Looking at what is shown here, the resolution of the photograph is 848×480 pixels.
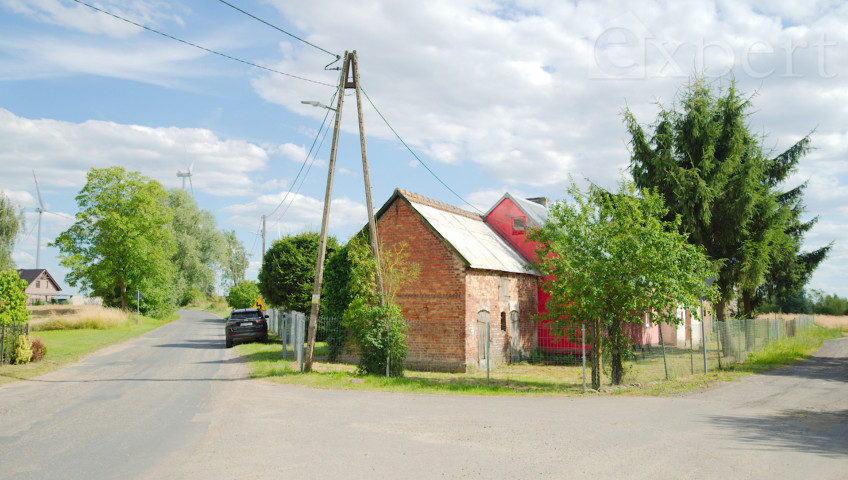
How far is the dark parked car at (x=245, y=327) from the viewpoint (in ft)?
89.8

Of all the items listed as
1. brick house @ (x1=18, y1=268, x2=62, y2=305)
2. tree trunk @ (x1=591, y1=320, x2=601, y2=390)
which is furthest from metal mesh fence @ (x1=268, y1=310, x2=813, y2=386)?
brick house @ (x1=18, y1=268, x2=62, y2=305)

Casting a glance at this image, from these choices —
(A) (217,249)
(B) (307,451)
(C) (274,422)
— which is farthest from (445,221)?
(A) (217,249)

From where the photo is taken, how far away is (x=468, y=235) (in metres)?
22.4

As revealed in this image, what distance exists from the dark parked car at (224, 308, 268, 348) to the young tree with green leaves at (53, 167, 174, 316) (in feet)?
81.5

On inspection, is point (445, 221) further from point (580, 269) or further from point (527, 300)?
point (580, 269)

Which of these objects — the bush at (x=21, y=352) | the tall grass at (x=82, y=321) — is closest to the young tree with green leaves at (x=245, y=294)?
the tall grass at (x=82, y=321)

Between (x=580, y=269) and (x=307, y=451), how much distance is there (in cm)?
873

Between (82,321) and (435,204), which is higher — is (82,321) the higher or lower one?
the lower one

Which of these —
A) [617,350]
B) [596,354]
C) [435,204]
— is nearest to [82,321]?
[435,204]

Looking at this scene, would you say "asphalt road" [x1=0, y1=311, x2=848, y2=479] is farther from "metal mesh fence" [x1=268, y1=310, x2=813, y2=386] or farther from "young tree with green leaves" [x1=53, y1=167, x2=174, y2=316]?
"young tree with green leaves" [x1=53, y1=167, x2=174, y2=316]

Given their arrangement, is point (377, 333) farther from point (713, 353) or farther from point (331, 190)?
point (713, 353)

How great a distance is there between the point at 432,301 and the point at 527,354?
217 inches

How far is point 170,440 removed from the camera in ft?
26.2

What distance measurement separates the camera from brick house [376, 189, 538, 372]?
18.7 meters
